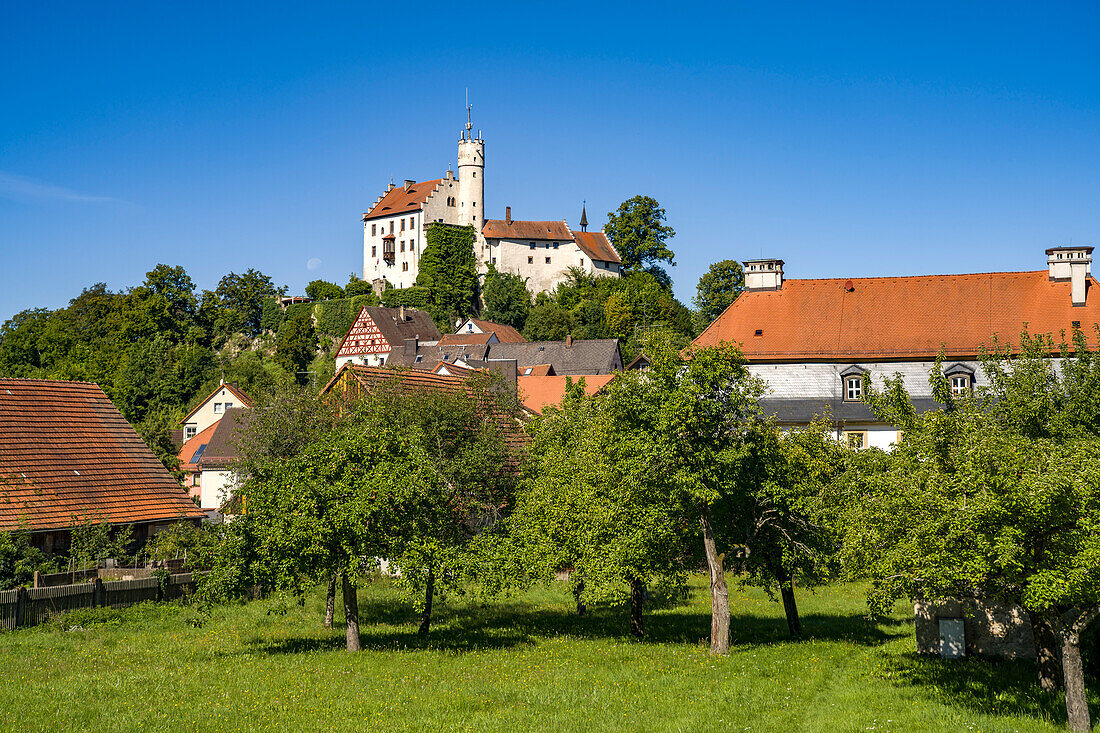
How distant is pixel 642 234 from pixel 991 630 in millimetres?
98347

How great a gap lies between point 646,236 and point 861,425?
238ft

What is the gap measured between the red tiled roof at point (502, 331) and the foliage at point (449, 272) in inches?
227

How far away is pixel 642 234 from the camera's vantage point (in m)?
115

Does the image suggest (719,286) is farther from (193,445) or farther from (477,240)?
(193,445)

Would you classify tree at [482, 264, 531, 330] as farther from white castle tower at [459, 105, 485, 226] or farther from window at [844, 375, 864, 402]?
window at [844, 375, 864, 402]

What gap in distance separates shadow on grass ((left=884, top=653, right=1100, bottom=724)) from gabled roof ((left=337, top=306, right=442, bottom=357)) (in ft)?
272

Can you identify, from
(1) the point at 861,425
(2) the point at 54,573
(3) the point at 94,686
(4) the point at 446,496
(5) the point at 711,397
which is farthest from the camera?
(1) the point at 861,425

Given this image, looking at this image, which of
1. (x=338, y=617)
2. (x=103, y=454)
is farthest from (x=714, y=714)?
(x=103, y=454)

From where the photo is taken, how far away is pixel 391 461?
65.9 ft

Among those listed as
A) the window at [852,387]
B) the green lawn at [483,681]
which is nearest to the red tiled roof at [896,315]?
the window at [852,387]

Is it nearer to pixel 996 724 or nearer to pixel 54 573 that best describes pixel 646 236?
pixel 54 573

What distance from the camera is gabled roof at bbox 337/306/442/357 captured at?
3917 inches

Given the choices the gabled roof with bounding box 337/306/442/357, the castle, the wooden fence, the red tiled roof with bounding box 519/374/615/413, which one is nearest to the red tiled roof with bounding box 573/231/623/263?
the castle

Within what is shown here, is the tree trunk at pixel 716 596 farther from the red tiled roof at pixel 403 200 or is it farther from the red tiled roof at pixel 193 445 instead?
the red tiled roof at pixel 403 200
